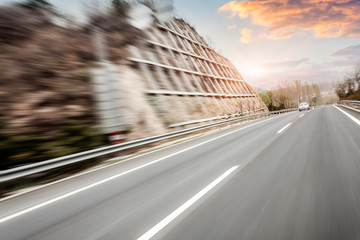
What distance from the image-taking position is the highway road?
2.80 metres

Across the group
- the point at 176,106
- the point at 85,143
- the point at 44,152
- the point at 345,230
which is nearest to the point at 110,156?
the point at 85,143

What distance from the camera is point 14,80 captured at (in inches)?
305

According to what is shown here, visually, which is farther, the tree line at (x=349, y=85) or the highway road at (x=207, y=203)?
the tree line at (x=349, y=85)

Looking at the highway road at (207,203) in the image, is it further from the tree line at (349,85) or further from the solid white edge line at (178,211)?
the tree line at (349,85)

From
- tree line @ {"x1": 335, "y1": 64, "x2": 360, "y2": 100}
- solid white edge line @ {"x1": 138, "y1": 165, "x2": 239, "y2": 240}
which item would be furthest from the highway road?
tree line @ {"x1": 335, "y1": 64, "x2": 360, "y2": 100}

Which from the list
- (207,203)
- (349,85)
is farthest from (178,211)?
(349,85)

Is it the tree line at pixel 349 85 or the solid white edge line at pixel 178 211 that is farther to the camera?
the tree line at pixel 349 85

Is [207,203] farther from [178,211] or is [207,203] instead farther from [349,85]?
[349,85]

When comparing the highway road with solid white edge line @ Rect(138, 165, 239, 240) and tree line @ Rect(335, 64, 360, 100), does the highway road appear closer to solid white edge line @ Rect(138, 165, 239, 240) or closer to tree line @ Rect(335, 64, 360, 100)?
solid white edge line @ Rect(138, 165, 239, 240)

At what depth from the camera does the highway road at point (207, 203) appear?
110 inches

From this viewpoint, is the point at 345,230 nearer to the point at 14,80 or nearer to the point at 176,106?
the point at 14,80

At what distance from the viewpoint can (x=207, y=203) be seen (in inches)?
140

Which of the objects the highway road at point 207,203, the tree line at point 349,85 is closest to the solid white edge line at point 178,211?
the highway road at point 207,203

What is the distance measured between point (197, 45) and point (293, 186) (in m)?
34.1
